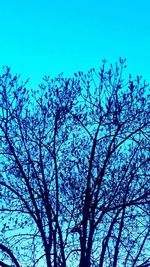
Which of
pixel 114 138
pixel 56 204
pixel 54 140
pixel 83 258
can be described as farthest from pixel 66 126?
pixel 83 258

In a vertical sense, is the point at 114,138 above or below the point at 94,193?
above

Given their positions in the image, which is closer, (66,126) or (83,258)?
(83,258)

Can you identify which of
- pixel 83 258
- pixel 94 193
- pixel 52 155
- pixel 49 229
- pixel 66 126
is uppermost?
pixel 66 126

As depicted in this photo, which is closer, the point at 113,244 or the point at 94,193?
the point at 94,193

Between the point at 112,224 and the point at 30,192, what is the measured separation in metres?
3.10

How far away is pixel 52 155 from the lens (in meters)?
16.3

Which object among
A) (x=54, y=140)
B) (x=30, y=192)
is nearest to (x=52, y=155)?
(x=54, y=140)

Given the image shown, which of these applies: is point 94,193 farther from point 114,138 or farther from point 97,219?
point 114,138

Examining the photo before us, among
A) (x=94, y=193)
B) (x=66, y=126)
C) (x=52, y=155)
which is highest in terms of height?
(x=66, y=126)

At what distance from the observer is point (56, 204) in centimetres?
1559

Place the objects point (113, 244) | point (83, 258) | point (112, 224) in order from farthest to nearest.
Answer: point (113, 244) < point (112, 224) < point (83, 258)

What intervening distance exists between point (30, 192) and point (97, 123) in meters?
3.38

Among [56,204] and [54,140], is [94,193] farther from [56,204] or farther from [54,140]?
[54,140]

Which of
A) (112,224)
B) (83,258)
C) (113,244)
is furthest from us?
(113,244)
